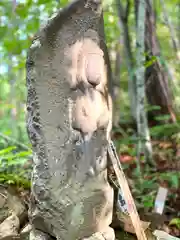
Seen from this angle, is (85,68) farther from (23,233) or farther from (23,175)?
(23,175)

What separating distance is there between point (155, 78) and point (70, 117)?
345 cm

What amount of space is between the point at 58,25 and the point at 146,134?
2.39 metres

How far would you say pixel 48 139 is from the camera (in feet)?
6.19

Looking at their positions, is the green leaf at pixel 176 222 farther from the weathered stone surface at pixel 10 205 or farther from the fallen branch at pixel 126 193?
the weathered stone surface at pixel 10 205

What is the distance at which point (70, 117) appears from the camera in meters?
1.85

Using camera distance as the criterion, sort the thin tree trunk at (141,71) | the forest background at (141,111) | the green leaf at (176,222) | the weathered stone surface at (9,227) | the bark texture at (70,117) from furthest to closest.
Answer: the thin tree trunk at (141,71), the forest background at (141,111), the green leaf at (176,222), the weathered stone surface at (9,227), the bark texture at (70,117)

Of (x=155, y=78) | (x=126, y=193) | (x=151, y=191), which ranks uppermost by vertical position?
(x=155, y=78)

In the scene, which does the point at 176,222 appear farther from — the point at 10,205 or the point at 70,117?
the point at 70,117

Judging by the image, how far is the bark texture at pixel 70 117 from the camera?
1.83 meters

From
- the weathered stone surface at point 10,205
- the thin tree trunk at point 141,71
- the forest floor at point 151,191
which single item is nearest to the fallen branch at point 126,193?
the forest floor at point 151,191

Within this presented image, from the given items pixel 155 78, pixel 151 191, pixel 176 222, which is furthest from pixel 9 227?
pixel 155 78

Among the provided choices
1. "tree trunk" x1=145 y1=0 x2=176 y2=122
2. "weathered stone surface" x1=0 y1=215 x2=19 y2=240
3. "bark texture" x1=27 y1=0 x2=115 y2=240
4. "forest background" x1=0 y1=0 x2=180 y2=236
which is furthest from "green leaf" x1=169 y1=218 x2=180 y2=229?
"tree trunk" x1=145 y1=0 x2=176 y2=122

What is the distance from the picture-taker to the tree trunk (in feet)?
15.2

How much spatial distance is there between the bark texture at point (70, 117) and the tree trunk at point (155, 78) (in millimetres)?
2840
